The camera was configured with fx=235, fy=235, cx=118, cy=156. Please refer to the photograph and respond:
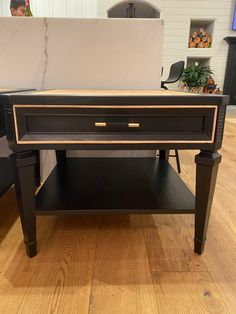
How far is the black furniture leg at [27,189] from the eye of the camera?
2.56 feet

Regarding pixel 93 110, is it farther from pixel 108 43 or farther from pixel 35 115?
pixel 108 43

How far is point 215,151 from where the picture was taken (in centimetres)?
78

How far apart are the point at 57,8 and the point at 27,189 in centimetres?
257

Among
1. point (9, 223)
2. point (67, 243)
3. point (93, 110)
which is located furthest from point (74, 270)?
point (93, 110)

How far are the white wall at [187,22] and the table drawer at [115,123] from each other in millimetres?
4532

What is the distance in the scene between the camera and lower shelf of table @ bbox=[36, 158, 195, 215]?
901 millimetres

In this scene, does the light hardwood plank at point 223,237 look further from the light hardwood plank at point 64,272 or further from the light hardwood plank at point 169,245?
the light hardwood plank at point 64,272

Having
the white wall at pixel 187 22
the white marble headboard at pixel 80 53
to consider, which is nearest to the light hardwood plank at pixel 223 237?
the white marble headboard at pixel 80 53

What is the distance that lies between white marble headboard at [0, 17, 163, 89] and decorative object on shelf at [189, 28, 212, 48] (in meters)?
4.08

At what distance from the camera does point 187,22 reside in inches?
183

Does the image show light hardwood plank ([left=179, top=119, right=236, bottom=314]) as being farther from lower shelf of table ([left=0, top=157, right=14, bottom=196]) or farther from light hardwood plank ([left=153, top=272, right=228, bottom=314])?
lower shelf of table ([left=0, top=157, right=14, bottom=196])

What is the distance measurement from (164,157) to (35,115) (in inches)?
35.6

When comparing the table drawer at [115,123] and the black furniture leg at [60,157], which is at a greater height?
the table drawer at [115,123]

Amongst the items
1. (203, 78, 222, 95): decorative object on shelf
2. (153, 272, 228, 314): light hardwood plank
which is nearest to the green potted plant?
(203, 78, 222, 95): decorative object on shelf
